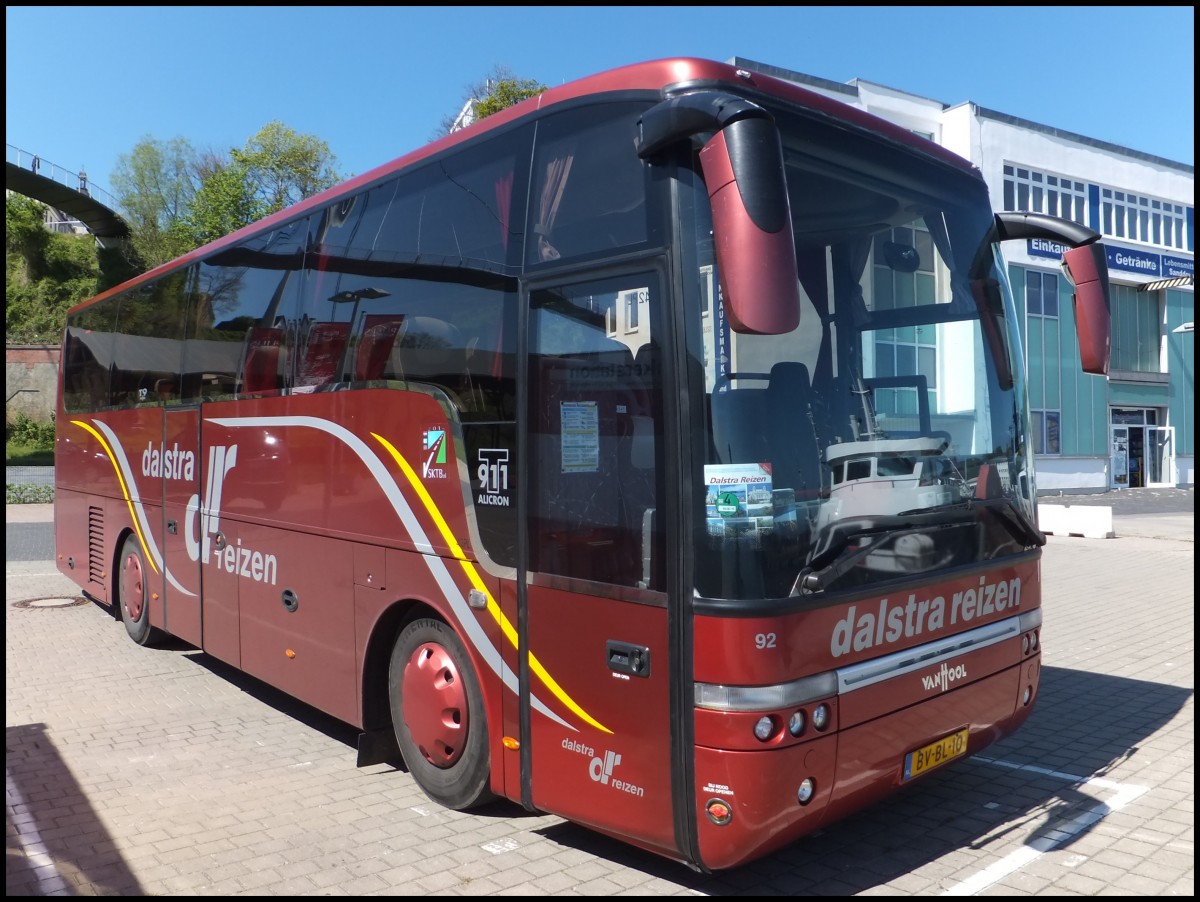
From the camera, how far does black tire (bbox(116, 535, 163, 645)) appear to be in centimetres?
906

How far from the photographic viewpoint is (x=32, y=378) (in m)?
41.1

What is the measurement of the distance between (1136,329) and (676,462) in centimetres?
4195

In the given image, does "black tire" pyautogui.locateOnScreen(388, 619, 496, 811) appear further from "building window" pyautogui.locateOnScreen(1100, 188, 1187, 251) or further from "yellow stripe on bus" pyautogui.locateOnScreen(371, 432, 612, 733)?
"building window" pyautogui.locateOnScreen(1100, 188, 1187, 251)

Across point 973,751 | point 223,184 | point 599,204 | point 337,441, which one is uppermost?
point 223,184

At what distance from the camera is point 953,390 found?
15.4ft

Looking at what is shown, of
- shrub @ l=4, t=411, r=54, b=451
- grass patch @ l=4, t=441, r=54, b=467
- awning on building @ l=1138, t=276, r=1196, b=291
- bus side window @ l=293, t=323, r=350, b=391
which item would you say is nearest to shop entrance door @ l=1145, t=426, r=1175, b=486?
awning on building @ l=1138, t=276, r=1196, b=291

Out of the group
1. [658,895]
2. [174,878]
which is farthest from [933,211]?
[174,878]

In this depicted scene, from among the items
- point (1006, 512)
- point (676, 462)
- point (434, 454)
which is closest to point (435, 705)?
point (434, 454)

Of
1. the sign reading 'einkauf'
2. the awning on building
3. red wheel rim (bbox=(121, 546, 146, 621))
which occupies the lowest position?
red wheel rim (bbox=(121, 546, 146, 621))

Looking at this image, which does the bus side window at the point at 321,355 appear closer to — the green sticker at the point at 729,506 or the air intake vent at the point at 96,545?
the green sticker at the point at 729,506

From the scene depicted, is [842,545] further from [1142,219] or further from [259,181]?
[1142,219]

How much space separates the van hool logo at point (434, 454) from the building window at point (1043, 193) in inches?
1266

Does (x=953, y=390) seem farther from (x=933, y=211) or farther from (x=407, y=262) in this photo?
(x=407, y=262)

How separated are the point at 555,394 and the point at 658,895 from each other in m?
2.16
